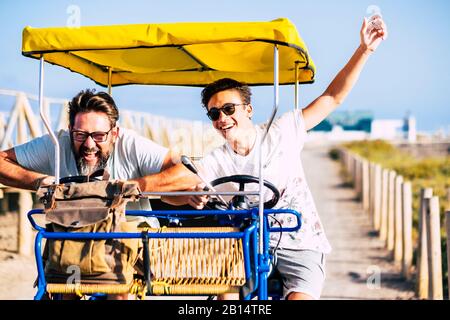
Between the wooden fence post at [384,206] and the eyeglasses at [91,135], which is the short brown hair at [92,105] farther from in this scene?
the wooden fence post at [384,206]

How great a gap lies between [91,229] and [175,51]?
1.77 m

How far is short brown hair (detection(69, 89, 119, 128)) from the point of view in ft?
17.0

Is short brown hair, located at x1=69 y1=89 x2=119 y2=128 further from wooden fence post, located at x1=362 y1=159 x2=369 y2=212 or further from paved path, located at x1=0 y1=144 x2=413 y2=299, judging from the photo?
wooden fence post, located at x1=362 y1=159 x2=369 y2=212

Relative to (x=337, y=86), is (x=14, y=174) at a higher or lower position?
lower

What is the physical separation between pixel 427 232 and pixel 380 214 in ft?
25.9

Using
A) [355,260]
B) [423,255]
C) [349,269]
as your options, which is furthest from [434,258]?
[355,260]

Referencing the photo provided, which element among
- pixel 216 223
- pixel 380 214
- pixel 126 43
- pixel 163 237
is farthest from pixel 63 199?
pixel 380 214

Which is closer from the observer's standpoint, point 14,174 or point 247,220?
point 247,220

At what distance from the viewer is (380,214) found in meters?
18.0

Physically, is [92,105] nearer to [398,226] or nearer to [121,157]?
[121,157]

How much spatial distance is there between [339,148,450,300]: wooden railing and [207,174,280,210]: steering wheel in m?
3.03

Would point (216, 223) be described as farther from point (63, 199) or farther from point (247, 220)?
point (63, 199)

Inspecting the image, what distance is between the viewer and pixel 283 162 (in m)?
5.41

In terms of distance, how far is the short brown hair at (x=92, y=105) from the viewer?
204 inches
